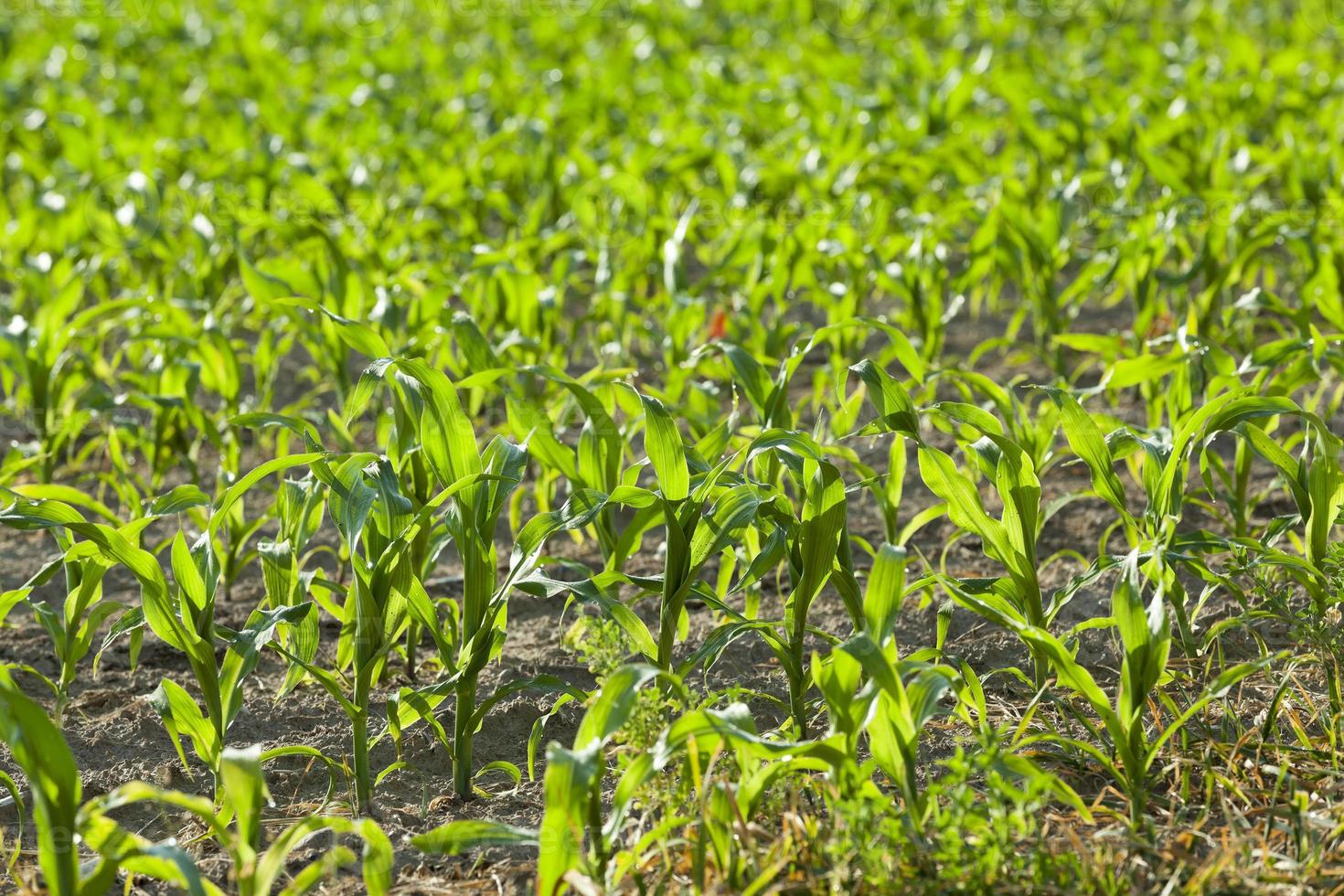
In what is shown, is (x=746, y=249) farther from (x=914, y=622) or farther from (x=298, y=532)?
(x=298, y=532)

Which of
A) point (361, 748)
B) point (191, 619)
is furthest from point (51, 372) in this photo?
point (361, 748)

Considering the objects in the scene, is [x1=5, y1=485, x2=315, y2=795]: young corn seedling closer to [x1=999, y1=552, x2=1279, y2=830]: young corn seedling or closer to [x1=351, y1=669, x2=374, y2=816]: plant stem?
[x1=351, y1=669, x2=374, y2=816]: plant stem

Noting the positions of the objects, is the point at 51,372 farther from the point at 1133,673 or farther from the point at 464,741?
the point at 1133,673

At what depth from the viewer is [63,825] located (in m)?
1.67

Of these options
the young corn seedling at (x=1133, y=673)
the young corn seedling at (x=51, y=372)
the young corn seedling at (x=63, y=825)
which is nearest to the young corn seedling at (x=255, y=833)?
the young corn seedling at (x=63, y=825)

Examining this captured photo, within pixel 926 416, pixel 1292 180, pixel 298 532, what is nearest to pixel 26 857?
pixel 298 532

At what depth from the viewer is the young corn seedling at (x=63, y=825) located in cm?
159

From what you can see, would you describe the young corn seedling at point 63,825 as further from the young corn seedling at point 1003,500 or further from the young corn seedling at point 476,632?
the young corn seedling at point 1003,500

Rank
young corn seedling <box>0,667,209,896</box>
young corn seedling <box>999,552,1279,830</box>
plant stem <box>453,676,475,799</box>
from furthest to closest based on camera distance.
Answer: plant stem <box>453,676,475,799</box>
young corn seedling <box>999,552,1279,830</box>
young corn seedling <box>0,667,209,896</box>

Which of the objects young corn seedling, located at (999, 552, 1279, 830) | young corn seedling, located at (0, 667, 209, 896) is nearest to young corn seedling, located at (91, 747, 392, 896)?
young corn seedling, located at (0, 667, 209, 896)

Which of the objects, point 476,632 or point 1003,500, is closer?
point 476,632

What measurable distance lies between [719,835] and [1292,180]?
345 centimetres

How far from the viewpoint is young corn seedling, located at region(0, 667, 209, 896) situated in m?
1.59

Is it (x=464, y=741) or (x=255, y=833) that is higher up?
(x=255, y=833)
